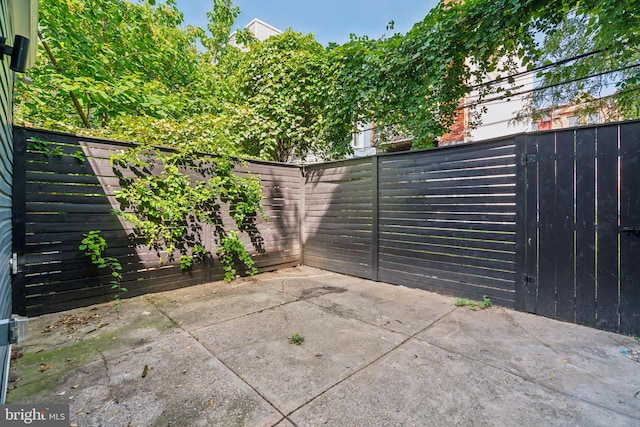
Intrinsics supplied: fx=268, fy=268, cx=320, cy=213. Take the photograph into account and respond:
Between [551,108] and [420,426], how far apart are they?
635 centimetres

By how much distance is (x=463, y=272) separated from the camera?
333cm

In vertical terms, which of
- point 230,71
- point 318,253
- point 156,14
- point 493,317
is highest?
point 156,14

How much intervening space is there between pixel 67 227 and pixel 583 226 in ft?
17.3

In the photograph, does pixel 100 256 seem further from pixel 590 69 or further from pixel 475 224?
pixel 590 69

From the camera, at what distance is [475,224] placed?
3244mm

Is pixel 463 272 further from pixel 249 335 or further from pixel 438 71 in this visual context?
pixel 438 71

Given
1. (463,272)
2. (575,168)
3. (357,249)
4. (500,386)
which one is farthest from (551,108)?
(500,386)

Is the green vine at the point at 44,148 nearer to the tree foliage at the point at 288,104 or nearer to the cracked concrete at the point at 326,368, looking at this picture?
the cracked concrete at the point at 326,368

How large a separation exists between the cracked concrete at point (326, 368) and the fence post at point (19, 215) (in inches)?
10.7

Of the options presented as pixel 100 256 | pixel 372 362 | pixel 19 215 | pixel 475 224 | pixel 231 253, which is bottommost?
pixel 372 362

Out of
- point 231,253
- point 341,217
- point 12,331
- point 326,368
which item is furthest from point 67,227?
point 341,217

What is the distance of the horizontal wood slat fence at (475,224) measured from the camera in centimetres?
245

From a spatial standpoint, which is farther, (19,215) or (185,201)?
(185,201)

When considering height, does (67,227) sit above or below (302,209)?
below
